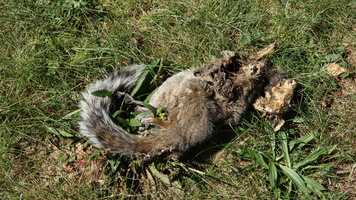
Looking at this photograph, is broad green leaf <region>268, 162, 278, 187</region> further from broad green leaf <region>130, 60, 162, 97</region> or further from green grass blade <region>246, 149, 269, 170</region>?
broad green leaf <region>130, 60, 162, 97</region>

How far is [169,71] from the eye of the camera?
133 inches

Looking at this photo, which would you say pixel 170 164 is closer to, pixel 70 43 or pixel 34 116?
pixel 34 116

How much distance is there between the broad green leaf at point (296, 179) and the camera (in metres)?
2.99

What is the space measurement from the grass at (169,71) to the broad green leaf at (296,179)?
0.07 m

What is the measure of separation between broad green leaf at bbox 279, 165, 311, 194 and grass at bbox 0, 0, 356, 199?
66mm

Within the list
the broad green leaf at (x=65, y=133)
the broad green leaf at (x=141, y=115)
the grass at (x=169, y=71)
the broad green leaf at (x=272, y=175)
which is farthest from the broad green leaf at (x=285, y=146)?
the broad green leaf at (x=65, y=133)

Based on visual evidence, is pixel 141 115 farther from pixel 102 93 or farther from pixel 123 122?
pixel 102 93

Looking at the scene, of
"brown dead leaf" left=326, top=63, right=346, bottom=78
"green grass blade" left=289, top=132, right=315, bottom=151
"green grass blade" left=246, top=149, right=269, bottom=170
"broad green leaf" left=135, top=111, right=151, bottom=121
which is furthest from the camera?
"brown dead leaf" left=326, top=63, right=346, bottom=78

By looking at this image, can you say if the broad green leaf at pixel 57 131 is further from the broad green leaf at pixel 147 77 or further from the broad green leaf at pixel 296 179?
the broad green leaf at pixel 296 179

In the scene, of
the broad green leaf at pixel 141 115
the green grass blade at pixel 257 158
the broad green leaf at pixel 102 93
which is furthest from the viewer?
the green grass blade at pixel 257 158

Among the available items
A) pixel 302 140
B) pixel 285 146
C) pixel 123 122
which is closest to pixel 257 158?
pixel 285 146

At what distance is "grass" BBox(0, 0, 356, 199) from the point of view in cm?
307

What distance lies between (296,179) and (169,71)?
5.69 feet

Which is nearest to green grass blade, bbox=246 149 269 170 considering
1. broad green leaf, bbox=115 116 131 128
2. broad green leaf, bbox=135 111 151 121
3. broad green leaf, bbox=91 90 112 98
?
broad green leaf, bbox=135 111 151 121
